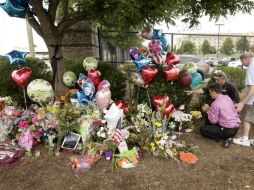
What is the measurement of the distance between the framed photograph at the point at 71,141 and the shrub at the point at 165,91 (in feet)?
4.84

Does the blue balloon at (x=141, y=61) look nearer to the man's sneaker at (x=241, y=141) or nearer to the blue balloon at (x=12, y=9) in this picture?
the man's sneaker at (x=241, y=141)

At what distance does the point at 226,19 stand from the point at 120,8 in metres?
2.90

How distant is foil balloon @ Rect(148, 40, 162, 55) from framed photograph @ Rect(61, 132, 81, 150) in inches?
82.8

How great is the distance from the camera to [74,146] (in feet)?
13.0

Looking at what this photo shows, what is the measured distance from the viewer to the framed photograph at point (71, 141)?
3982 mm

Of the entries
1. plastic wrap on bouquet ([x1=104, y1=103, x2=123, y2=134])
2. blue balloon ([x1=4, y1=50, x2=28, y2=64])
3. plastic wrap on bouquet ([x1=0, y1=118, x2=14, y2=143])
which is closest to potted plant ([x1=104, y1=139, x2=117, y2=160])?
plastic wrap on bouquet ([x1=104, y1=103, x2=123, y2=134])

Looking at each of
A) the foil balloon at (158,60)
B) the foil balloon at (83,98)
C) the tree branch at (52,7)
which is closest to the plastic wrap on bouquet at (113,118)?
the foil balloon at (83,98)

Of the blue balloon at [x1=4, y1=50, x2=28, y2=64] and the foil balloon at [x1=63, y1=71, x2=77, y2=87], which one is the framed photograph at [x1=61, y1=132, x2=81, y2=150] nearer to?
the foil balloon at [x1=63, y1=71, x2=77, y2=87]

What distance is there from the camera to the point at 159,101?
445 cm

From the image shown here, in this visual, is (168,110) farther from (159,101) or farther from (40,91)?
(40,91)

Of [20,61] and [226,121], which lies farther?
[20,61]

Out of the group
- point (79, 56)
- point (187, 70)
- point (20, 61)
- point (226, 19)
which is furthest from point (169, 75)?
point (79, 56)

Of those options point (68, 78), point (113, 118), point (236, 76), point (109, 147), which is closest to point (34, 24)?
point (68, 78)

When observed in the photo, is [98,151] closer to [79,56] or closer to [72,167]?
[72,167]
